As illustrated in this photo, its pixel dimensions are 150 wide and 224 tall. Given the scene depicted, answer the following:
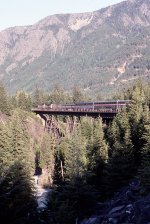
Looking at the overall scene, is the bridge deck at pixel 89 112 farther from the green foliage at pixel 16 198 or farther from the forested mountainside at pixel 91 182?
the green foliage at pixel 16 198

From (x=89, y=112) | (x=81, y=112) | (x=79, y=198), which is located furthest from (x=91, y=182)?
(x=81, y=112)

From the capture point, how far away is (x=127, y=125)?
57.8m

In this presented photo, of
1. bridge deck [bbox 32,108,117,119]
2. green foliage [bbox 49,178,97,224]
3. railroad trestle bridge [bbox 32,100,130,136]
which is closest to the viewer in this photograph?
green foliage [bbox 49,178,97,224]

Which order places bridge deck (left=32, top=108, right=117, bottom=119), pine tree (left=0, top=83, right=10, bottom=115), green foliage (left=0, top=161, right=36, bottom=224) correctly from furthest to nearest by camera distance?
pine tree (left=0, top=83, right=10, bottom=115)
bridge deck (left=32, top=108, right=117, bottom=119)
green foliage (left=0, top=161, right=36, bottom=224)

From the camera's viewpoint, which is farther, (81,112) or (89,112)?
(81,112)

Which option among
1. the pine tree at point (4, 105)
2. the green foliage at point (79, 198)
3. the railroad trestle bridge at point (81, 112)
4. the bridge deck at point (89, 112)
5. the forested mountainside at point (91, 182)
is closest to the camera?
the forested mountainside at point (91, 182)

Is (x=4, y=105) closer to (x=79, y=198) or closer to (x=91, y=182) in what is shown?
(x=91, y=182)

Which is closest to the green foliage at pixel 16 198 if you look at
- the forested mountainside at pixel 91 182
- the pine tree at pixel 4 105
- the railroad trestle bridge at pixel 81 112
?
the forested mountainside at pixel 91 182

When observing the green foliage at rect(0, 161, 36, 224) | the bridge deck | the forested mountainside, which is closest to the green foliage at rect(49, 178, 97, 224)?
the forested mountainside

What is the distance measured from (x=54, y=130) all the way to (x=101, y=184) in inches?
2221

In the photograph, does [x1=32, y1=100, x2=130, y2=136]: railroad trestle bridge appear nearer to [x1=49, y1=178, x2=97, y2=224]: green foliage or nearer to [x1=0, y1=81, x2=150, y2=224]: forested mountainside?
[x1=0, y1=81, x2=150, y2=224]: forested mountainside

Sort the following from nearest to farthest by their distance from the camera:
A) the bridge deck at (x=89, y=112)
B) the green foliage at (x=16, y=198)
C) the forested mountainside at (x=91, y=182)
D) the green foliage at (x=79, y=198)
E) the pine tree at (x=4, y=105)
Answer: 1. the forested mountainside at (x=91, y=182)
2. the green foliage at (x=79, y=198)
3. the green foliage at (x=16, y=198)
4. the bridge deck at (x=89, y=112)
5. the pine tree at (x=4, y=105)

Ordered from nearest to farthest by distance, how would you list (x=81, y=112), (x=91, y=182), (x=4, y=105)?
(x=91, y=182) < (x=81, y=112) < (x=4, y=105)

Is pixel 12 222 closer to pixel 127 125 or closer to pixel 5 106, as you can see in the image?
pixel 127 125
